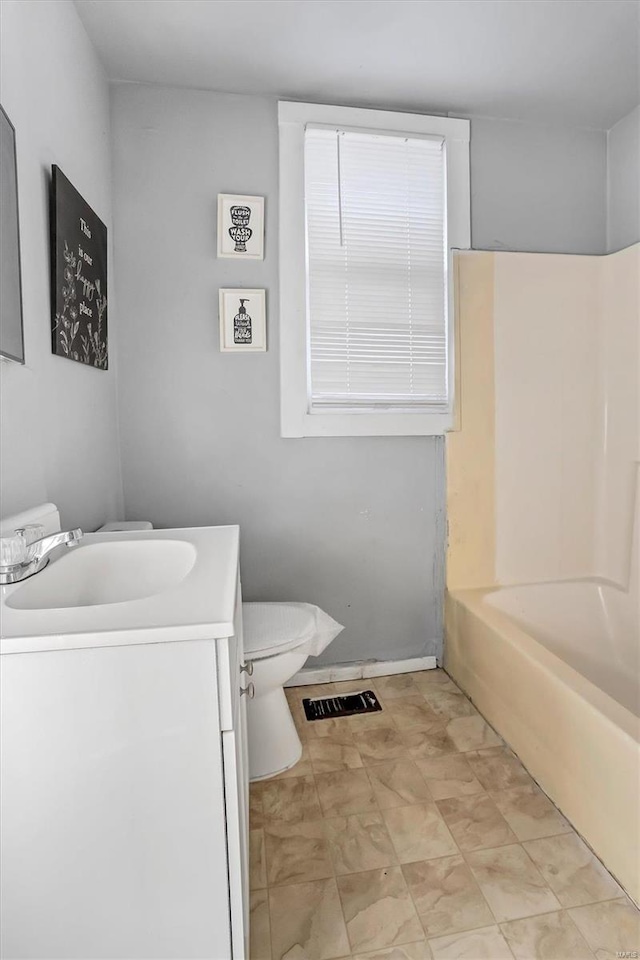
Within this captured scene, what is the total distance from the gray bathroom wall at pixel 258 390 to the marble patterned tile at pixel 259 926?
3.34 ft

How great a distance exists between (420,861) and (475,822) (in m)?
0.22

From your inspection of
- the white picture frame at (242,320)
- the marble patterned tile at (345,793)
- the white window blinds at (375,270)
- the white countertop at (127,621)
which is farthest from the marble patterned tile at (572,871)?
the white picture frame at (242,320)

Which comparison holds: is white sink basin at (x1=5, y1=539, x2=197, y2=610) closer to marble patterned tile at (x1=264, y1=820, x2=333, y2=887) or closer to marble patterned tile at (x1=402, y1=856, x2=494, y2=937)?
marble patterned tile at (x1=264, y1=820, x2=333, y2=887)

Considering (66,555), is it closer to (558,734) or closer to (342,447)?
(342,447)

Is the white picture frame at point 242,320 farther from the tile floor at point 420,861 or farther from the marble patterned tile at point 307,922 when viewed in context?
the marble patterned tile at point 307,922

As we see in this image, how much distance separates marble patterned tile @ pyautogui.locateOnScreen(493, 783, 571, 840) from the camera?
1440 millimetres

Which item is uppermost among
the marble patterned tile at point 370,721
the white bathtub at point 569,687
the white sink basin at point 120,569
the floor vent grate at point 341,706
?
the white sink basin at point 120,569

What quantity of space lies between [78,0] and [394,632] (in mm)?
2440

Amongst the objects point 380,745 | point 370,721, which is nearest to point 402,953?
point 380,745

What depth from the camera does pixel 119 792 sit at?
0.76 m

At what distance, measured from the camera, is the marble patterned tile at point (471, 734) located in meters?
1.79

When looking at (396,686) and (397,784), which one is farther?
(396,686)

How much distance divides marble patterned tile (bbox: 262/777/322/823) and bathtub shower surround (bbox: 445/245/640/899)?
75cm

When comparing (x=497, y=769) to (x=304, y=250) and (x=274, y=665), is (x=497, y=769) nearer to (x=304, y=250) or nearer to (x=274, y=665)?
(x=274, y=665)
